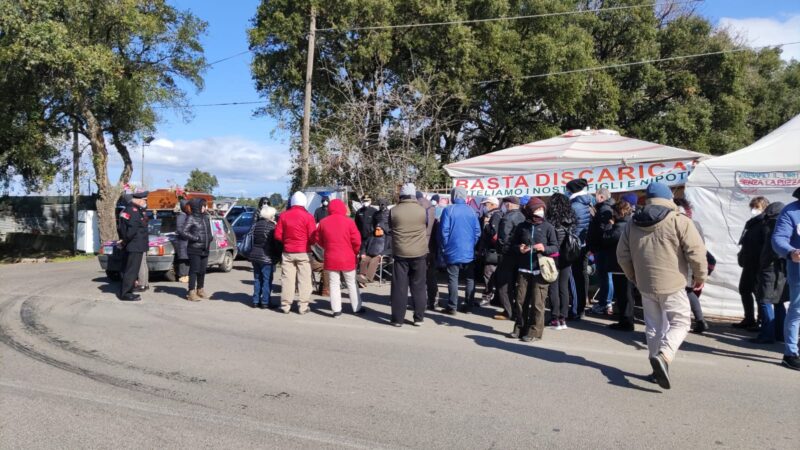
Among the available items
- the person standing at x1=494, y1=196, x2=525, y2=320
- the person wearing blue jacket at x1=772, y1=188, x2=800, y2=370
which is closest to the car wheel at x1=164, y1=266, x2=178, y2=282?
the person standing at x1=494, y1=196, x2=525, y2=320

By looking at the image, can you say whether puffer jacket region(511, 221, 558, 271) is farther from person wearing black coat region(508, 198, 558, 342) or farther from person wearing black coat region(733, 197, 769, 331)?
person wearing black coat region(733, 197, 769, 331)

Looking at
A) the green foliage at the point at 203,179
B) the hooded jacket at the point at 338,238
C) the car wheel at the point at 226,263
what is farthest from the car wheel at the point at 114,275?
the green foliage at the point at 203,179

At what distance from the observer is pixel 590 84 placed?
23.4m

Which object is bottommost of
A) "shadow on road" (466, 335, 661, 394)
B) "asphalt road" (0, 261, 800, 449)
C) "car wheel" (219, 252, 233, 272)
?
"asphalt road" (0, 261, 800, 449)

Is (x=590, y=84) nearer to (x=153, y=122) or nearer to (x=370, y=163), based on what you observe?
(x=370, y=163)

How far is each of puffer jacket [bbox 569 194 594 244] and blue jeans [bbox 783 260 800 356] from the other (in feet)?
9.81

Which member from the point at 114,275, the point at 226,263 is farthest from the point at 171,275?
the point at 226,263

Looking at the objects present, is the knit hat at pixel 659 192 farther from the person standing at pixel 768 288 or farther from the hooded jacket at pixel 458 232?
the hooded jacket at pixel 458 232

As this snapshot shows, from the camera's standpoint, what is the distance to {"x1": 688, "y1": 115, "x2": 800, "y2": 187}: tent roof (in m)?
8.52

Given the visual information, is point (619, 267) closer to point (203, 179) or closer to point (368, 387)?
point (368, 387)

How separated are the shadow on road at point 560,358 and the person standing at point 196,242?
16.4 feet

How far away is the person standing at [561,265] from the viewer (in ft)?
25.7

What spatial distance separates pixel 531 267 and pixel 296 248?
3707 millimetres

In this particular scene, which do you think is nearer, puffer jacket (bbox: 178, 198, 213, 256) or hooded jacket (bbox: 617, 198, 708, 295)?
hooded jacket (bbox: 617, 198, 708, 295)
